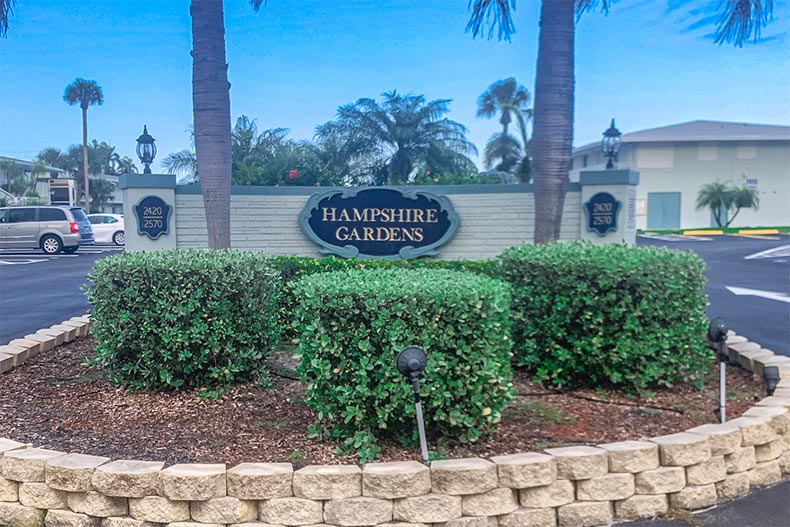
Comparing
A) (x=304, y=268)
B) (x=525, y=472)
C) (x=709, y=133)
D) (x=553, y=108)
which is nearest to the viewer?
(x=525, y=472)

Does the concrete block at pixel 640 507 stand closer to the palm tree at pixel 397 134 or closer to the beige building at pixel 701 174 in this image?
the palm tree at pixel 397 134

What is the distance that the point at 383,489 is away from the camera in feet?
11.5

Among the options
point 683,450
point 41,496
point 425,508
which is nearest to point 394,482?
point 425,508

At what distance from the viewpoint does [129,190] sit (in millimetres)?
10836

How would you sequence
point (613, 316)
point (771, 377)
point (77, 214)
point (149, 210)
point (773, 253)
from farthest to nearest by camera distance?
point (77, 214) < point (773, 253) < point (149, 210) < point (613, 316) < point (771, 377)

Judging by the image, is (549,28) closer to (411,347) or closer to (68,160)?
(411,347)

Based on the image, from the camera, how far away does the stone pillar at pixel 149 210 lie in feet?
35.6

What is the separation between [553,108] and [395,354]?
5954 mm

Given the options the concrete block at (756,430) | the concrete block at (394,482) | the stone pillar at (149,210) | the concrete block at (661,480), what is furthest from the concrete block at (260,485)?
the stone pillar at (149,210)

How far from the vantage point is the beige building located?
35.4m

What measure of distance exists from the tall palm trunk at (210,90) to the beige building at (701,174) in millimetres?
29760

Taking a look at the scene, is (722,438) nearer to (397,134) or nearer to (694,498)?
(694,498)

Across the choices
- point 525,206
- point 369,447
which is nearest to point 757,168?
point 525,206

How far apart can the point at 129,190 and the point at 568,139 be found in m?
6.58
